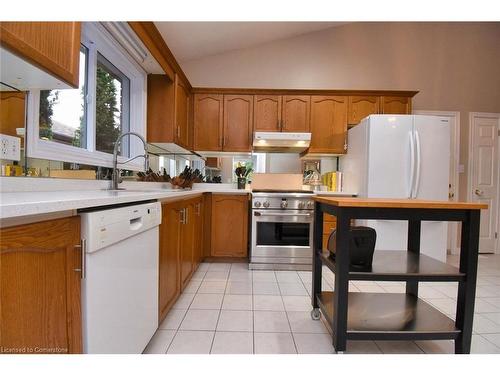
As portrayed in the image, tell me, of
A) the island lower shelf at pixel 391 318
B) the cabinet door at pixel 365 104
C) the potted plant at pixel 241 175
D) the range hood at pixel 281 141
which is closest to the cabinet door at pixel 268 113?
the range hood at pixel 281 141

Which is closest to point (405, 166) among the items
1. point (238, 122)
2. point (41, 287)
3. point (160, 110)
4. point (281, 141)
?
point (281, 141)

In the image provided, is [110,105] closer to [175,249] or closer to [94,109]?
[94,109]

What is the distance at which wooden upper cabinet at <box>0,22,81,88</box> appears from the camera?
87 centimetres

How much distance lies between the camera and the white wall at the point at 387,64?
Result: 3658mm

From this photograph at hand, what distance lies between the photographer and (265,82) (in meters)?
3.67

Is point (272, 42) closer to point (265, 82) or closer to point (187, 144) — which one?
point (265, 82)

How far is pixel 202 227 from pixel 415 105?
353cm

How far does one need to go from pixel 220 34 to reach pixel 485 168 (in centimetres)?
424

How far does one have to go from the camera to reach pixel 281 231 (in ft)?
9.46

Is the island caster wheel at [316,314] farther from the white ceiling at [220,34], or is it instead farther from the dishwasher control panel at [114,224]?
the white ceiling at [220,34]

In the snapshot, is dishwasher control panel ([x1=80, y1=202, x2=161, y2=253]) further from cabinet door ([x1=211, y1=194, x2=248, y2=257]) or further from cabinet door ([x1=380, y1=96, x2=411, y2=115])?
cabinet door ([x1=380, y1=96, x2=411, y2=115])

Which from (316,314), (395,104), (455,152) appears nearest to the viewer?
(316,314)

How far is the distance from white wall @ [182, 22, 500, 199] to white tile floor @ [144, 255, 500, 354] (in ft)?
7.80
